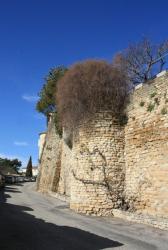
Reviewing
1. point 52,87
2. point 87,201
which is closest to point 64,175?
point 87,201

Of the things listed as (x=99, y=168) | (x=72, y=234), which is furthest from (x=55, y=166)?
(x=72, y=234)

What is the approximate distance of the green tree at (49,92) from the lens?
3662cm

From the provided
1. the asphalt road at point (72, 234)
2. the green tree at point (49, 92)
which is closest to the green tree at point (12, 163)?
the green tree at point (49, 92)

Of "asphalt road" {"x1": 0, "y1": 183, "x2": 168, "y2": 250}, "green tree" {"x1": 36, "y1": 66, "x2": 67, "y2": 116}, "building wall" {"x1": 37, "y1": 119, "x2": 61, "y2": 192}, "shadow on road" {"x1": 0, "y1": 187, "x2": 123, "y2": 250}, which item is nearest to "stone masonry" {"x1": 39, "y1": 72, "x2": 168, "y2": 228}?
"asphalt road" {"x1": 0, "y1": 183, "x2": 168, "y2": 250}

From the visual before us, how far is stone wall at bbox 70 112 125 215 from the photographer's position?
691 inches

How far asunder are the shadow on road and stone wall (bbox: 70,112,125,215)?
4029 mm

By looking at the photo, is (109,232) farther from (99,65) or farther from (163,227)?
(99,65)

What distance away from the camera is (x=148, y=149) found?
640 inches

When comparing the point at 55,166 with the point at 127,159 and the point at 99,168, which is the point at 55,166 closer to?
the point at 99,168

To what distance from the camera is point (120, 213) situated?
1659cm

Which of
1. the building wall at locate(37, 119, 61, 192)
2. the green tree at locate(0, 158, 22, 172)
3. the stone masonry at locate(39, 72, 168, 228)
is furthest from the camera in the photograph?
the green tree at locate(0, 158, 22, 172)

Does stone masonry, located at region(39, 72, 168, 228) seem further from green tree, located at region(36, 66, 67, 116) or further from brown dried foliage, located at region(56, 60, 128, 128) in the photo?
green tree, located at region(36, 66, 67, 116)

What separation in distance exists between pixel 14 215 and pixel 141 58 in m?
18.3

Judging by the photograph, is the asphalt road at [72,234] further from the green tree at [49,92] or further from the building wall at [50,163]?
the green tree at [49,92]
